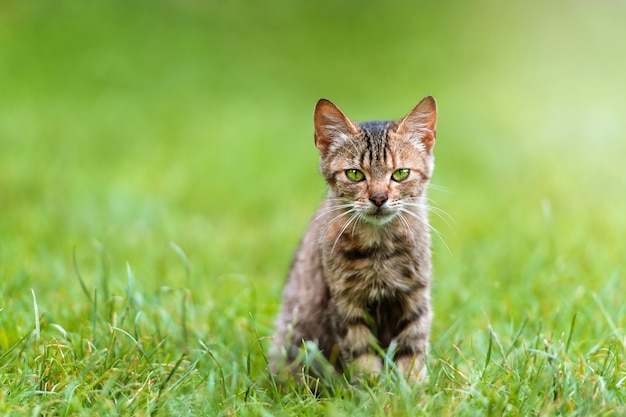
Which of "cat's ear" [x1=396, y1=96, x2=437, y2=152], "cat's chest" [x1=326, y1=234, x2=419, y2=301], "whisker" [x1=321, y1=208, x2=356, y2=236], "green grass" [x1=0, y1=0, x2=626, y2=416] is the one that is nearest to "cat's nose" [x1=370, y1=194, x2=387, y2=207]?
A: "whisker" [x1=321, y1=208, x2=356, y2=236]

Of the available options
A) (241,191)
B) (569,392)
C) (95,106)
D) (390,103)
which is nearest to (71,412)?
(569,392)

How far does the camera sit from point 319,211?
4406 millimetres

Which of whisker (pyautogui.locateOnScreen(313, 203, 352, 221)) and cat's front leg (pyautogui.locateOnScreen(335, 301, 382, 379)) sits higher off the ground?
whisker (pyautogui.locateOnScreen(313, 203, 352, 221))

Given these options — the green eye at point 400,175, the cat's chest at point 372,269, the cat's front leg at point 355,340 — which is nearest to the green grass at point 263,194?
the cat's front leg at point 355,340

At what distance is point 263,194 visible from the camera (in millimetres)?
7984

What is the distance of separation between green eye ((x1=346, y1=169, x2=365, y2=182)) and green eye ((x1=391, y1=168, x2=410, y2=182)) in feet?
0.50

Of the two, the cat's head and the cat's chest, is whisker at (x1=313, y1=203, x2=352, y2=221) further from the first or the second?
the cat's chest

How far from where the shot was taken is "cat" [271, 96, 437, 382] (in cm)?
385

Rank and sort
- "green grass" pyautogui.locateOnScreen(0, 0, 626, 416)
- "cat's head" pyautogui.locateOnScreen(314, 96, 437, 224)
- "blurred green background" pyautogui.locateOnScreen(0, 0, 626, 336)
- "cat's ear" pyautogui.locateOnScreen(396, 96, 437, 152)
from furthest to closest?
"blurred green background" pyautogui.locateOnScreen(0, 0, 626, 336), "cat's ear" pyautogui.locateOnScreen(396, 96, 437, 152), "cat's head" pyautogui.locateOnScreen(314, 96, 437, 224), "green grass" pyautogui.locateOnScreen(0, 0, 626, 416)

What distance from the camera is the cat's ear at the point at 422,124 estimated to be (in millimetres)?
3982

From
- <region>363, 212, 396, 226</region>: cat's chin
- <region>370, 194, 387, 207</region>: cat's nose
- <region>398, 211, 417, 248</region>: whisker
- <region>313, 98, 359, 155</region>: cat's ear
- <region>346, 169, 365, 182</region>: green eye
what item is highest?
<region>313, 98, 359, 155</region>: cat's ear

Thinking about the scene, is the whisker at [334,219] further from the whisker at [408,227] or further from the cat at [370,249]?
the whisker at [408,227]

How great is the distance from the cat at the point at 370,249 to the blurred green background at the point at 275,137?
30.8 inches

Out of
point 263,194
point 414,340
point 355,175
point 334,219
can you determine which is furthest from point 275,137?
point 414,340
